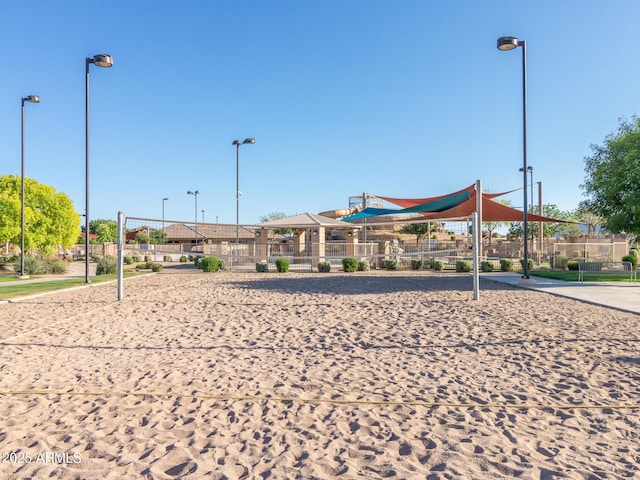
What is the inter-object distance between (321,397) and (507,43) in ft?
39.3

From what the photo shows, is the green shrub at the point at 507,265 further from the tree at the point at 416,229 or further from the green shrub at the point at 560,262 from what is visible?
the tree at the point at 416,229

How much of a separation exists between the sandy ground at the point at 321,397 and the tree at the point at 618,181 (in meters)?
8.02

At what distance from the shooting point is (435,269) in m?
23.0

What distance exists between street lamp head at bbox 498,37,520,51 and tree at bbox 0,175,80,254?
2408cm

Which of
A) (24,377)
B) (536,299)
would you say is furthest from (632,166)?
(24,377)

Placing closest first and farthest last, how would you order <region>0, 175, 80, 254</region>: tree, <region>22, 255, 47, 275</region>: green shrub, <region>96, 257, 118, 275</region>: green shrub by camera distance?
<region>96, 257, 118, 275</region>: green shrub → <region>22, 255, 47, 275</region>: green shrub → <region>0, 175, 80, 254</region>: tree

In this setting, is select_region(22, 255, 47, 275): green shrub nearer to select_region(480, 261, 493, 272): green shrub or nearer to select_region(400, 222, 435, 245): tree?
select_region(480, 261, 493, 272): green shrub

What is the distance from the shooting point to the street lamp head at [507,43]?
1208cm

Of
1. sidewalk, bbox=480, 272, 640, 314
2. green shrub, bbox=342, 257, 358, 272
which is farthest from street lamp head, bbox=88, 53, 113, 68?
sidewalk, bbox=480, 272, 640, 314

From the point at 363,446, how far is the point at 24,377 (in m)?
3.87

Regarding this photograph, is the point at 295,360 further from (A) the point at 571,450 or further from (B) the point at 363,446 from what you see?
(A) the point at 571,450

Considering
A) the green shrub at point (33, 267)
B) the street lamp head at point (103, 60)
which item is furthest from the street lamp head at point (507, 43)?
the green shrub at point (33, 267)

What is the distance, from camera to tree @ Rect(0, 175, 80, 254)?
23031 mm

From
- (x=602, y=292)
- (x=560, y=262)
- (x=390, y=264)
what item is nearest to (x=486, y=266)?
(x=560, y=262)
